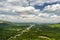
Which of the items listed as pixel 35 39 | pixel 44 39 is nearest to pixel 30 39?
pixel 35 39

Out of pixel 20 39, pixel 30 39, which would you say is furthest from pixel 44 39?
pixel 20 39

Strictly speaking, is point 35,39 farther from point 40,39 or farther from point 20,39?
point 20,39

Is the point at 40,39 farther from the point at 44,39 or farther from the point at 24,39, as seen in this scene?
the point at 24,39

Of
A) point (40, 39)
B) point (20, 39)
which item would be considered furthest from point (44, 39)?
point (20, 39)

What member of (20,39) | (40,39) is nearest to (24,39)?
(20,39)

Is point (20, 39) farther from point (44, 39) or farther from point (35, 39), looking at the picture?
point (44, 39)

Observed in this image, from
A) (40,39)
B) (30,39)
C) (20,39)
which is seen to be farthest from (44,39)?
(20,39)
